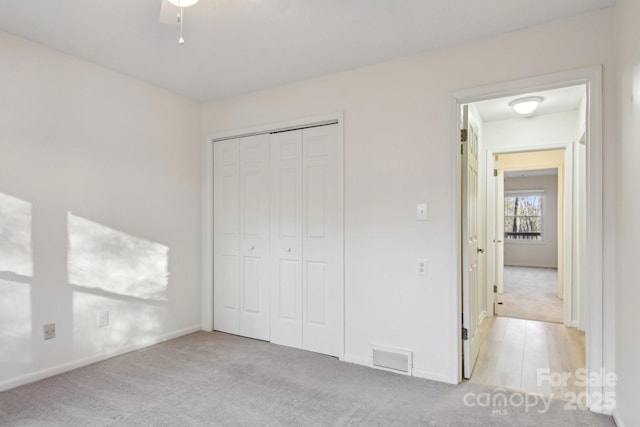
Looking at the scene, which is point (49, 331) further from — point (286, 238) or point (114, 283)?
point (286, 238)

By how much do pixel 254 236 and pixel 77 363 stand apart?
1.80 meters

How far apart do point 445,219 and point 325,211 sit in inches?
41.8

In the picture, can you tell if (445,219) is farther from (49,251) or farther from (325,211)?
(49,251)

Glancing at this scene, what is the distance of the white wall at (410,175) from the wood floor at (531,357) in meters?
0.53

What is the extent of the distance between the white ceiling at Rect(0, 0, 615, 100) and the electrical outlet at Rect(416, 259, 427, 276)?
5.30 feet

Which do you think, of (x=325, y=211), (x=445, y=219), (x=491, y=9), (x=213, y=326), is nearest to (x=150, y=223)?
(x=213, y=326)

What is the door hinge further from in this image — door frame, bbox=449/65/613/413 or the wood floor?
the wood floor

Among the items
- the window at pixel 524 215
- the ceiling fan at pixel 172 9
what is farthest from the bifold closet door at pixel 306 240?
the window at pixel 524 215

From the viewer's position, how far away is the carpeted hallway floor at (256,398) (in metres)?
2.21

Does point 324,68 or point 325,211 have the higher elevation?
point 324,68

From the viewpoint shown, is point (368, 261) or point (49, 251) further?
point (368, 261)

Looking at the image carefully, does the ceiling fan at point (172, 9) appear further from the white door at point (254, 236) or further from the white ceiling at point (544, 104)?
the white ceiling at point (544, 104)

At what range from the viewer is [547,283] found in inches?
286

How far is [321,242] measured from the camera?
336cm
